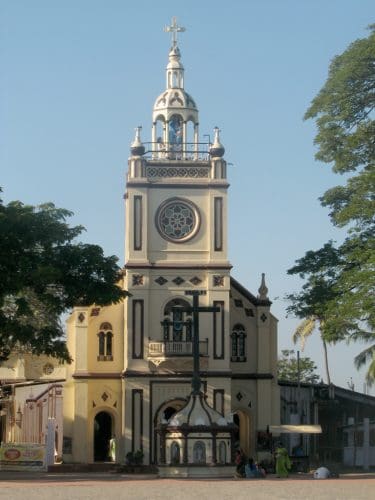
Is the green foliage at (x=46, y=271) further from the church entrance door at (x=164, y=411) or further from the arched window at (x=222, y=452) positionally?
the church entrance door at (x=164, y=411)

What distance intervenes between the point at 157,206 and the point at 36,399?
536 inches

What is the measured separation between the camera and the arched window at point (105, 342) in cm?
5522

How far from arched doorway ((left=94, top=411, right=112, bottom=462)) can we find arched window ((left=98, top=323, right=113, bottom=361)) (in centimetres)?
246

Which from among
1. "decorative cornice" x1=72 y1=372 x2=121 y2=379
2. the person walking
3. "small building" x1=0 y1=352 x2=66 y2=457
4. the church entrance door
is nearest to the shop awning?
the church entrance door

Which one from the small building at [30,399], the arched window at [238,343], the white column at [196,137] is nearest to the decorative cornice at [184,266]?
the arched window at [238,343]

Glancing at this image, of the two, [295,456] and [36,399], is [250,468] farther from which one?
[36,399]

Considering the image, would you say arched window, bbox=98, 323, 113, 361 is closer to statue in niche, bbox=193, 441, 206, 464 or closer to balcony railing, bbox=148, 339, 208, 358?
balcony railing, bbox=148, 339, 208, 358

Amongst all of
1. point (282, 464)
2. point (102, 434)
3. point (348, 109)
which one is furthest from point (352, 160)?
point (102, 434)

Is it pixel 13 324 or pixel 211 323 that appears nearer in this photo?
pixel 13 324
